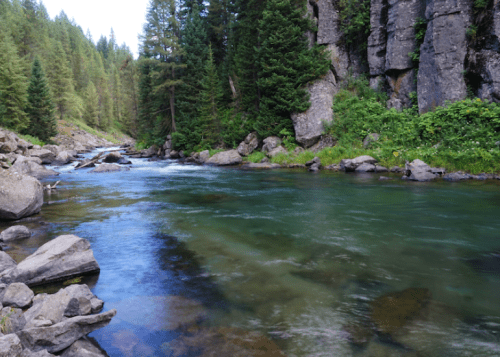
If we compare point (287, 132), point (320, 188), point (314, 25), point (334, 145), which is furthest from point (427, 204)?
point (314, 25)

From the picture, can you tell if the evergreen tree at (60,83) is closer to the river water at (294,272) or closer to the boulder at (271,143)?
the boulder at (271,143)

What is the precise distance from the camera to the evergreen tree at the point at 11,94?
3378 centimetres

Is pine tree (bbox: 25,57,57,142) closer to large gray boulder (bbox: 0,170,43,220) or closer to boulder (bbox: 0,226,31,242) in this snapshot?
large gray boulder (bbox: 0,170,43,220)

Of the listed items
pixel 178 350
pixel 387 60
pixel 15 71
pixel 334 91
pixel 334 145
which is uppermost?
pixel 15 71

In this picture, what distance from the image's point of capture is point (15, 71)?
1457 inches

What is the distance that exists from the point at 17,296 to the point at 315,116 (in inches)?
887

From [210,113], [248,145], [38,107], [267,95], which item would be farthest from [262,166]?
[38,107]

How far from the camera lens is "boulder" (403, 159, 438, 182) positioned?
14.5 m

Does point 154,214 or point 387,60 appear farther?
point 387,60

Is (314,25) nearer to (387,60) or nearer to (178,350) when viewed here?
(387,60)

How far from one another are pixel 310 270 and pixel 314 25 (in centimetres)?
2607

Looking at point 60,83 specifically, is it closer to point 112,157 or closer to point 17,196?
point 112,157

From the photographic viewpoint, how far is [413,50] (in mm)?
21328

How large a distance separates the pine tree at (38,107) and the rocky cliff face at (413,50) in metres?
31.4
